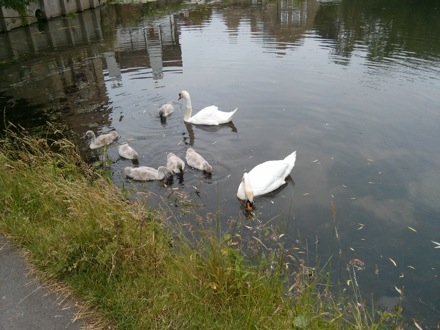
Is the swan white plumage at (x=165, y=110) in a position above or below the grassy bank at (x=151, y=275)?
below

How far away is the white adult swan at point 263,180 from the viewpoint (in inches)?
258

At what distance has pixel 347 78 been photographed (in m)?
12.8

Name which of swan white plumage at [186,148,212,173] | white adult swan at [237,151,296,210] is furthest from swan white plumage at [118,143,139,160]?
white adult swan at [237,151,296,210]

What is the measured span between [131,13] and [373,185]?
92.5 feet

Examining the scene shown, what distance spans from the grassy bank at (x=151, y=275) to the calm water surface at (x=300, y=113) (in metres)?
1.58

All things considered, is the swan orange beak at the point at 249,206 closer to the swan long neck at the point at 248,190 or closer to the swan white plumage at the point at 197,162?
the swan long neck at the point at 248,190

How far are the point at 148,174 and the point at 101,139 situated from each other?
1977 millimetres

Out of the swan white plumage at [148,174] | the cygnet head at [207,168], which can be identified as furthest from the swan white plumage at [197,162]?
the swan white plumage at [148,174]

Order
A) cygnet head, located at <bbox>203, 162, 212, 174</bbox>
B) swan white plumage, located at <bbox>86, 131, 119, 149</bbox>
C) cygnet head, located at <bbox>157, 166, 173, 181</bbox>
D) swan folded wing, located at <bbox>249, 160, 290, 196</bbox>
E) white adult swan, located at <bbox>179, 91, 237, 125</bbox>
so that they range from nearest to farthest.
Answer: swan folded wing, located at <bbox>249, 160, 290, 196</bbox>
cygnet head, located at <bbox>157, 166, 173, 181</bbox>
cygnet head, located at <bbox>203, 162, 212, 174</bbox>
swan white plumage, located at <bbox>86, 131, 119, 149</bbox>
white adult swan, located at <bbox>179, 91, 237, 125</bbox>

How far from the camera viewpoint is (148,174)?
7.40 m

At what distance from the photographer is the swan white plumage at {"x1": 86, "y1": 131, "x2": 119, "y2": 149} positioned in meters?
8.66

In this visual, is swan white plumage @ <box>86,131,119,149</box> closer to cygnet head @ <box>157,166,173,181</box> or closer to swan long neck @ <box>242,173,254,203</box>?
cygnet head @ <box>157,166,173,181</box>

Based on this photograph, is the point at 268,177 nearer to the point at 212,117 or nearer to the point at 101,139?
the point at 212,117

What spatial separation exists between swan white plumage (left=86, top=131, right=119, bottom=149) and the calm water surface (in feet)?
0.85
